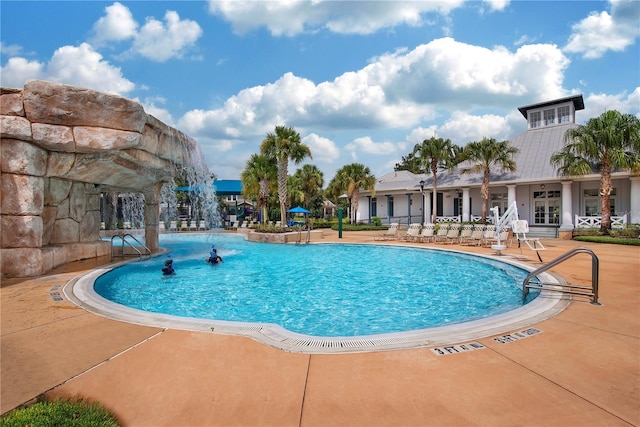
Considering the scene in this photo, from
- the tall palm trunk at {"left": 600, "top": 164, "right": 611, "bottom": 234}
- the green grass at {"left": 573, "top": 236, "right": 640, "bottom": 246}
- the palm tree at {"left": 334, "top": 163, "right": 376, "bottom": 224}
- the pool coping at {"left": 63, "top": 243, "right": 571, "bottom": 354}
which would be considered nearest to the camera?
the pool coping at {"left": 63, "top": 243, "right": 571, "bottom": 354}

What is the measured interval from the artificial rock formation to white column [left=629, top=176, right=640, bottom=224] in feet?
85.3

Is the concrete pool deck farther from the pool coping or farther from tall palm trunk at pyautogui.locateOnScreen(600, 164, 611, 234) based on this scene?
tall palm trunk at pyautogui.locateOnScreen(600, 164, 611, 234)

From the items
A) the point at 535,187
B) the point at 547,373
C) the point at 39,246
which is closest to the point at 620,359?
the point at 547,373

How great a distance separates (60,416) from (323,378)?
7.60 feet

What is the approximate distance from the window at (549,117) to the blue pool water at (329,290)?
69.8 feet

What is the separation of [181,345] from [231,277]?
23.1ft

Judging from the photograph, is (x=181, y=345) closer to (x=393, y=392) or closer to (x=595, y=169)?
(x=393, y=392)

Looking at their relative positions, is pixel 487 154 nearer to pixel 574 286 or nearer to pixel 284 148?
pixel 284 148

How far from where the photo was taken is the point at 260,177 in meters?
30.0

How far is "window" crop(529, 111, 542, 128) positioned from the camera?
1172 inches

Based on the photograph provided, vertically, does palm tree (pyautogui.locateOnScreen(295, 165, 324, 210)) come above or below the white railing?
above

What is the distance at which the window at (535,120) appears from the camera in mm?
29781

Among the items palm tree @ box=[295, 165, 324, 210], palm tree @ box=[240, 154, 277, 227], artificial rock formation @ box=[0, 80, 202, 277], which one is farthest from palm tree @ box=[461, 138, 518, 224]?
artificial rock formation @ box=[0, 80, 202, 277]

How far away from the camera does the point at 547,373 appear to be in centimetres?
369
